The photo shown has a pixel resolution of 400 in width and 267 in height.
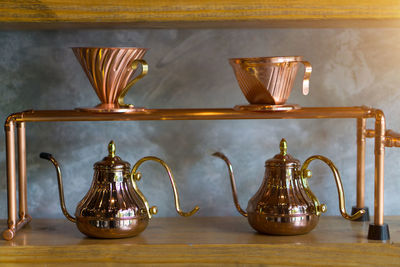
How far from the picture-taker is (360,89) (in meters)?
1.08

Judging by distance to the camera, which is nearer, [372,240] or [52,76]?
[372,240]

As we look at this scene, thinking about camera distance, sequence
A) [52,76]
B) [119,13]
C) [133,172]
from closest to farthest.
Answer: [119,13] → [133,172] → [52,76]

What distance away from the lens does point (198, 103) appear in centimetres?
107

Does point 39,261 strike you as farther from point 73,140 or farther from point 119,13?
point 119,13

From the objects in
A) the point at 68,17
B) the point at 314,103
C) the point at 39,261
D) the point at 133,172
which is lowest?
the point at 39,261

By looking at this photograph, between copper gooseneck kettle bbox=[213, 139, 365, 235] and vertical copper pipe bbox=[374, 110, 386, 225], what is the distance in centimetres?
3

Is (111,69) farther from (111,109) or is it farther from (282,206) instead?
(282,206)

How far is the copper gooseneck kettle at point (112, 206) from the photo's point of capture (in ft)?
2.95

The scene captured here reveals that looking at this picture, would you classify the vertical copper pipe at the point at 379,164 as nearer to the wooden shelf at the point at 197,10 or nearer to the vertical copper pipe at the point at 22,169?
the wooden shelf at the point at 197,10

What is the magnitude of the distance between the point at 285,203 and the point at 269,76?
20 cm

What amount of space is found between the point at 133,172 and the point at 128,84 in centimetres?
15

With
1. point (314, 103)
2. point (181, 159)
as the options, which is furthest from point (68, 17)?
point (314, 103)

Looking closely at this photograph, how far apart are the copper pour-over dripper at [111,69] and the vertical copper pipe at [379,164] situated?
1.21 ft

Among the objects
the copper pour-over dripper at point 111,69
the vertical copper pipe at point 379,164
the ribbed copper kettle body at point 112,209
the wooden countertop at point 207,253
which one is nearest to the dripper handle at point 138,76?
the copper pour-over dripper at point 111,69
